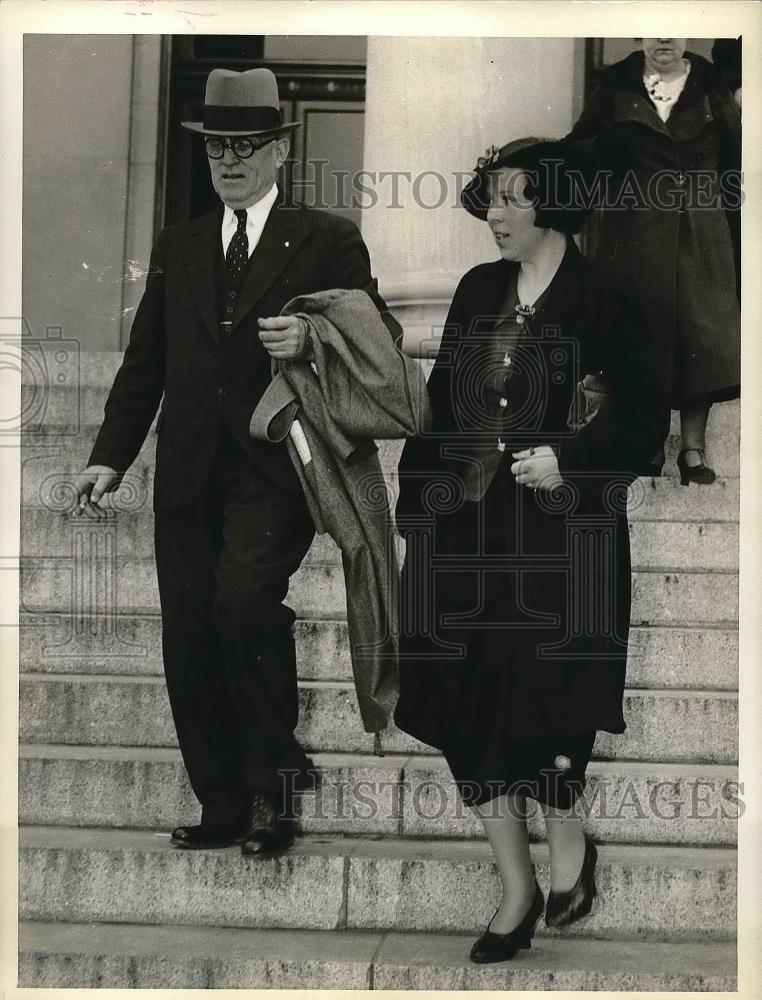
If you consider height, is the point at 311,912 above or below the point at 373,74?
below

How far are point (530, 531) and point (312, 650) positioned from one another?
76 centimetres

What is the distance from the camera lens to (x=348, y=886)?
405 cm

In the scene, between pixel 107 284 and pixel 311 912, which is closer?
pixel 311 912

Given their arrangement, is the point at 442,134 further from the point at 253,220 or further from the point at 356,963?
the point at 356,963

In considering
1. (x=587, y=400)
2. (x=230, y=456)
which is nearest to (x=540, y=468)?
(x=587, y=400)

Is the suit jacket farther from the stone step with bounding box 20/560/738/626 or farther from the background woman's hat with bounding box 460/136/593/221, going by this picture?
the background woman's hat with bounding box 460/136/593/221


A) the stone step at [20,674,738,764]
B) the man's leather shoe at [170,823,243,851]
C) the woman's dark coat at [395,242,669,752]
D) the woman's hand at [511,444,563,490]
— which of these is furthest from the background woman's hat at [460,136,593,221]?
the man's leather shoe at [170,823,243,851]

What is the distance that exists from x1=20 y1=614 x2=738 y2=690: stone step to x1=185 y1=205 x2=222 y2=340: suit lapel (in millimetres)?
952

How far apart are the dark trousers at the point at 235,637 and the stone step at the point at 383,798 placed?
0.33 ft

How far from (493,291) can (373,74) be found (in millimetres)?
778

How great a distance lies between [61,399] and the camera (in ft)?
14.0

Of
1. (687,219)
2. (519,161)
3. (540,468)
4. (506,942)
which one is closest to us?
(506,942)

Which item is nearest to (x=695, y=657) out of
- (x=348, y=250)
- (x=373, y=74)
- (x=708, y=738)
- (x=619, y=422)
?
(x=708, y=738)

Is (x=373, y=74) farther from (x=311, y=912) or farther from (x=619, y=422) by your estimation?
(x=311, y=912)
